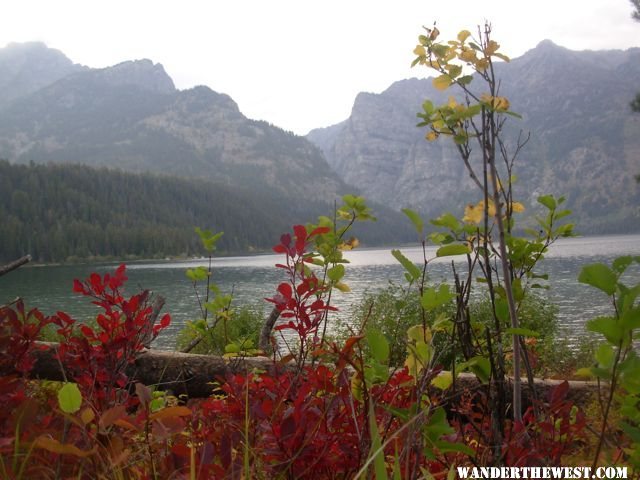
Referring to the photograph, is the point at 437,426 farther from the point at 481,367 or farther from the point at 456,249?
the point at 456,249

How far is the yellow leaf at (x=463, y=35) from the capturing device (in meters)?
1.62

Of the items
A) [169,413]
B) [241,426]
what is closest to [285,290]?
[241,426]

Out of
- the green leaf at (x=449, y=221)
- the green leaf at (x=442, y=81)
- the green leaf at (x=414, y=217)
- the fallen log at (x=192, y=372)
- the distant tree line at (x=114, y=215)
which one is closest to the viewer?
the green leaf at (x=414, y=217)

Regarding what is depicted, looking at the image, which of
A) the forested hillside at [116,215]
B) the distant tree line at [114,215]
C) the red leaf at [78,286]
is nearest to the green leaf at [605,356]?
the red leaf at [78,286]

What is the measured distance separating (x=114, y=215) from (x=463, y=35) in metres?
139

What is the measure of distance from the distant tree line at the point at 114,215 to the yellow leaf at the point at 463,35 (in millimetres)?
103944

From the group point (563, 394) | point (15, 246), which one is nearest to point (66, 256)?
point (15, 246)

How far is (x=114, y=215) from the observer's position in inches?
5108

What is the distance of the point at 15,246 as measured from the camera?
97.8 metres

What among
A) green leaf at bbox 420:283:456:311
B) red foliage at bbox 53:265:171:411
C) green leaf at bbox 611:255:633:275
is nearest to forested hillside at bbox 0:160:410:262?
red foliage at bbox 53:265:171:411

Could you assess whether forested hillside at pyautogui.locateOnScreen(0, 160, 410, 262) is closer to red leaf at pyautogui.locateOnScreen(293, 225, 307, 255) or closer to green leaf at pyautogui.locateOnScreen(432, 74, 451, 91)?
red leaf at pyautogui.locateOnScreen(293, 225, 307, 255)

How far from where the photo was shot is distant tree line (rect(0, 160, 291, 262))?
4104 inches

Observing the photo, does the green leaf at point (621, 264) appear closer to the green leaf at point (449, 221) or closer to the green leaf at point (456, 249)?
the green leaf at point (456, 249)

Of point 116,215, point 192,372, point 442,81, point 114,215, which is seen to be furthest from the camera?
point 116,215
